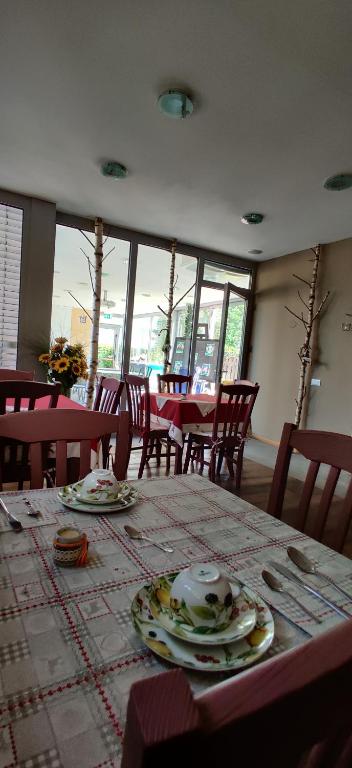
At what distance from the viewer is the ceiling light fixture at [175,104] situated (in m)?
2.15

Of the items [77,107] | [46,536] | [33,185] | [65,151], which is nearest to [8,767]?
[46,536]

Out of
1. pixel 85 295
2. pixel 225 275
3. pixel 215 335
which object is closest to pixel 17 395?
pixel 85 295

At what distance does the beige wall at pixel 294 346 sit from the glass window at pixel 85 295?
6.91ft

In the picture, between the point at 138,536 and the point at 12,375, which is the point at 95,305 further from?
the point at 138,536

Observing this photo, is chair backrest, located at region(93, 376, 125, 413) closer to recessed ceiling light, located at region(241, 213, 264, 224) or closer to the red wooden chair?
the red wooden chair

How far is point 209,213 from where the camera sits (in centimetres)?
390

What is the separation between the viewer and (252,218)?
3.85 m

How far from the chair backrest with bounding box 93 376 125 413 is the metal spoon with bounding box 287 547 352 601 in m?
1.78

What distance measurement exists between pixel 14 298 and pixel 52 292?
0.39 m

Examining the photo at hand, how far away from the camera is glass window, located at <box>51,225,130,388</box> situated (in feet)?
14.5

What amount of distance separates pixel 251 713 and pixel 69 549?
558mm

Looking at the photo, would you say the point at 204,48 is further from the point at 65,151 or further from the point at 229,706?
the point at 229,706

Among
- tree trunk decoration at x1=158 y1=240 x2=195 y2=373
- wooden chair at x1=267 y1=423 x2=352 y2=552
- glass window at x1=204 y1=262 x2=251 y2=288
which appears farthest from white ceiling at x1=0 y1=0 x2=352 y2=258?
wooden chair at x1=267 y1=423 x2=352 y2=552

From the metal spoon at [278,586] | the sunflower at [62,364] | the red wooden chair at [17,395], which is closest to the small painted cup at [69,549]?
the metal spoon at [278,586]
